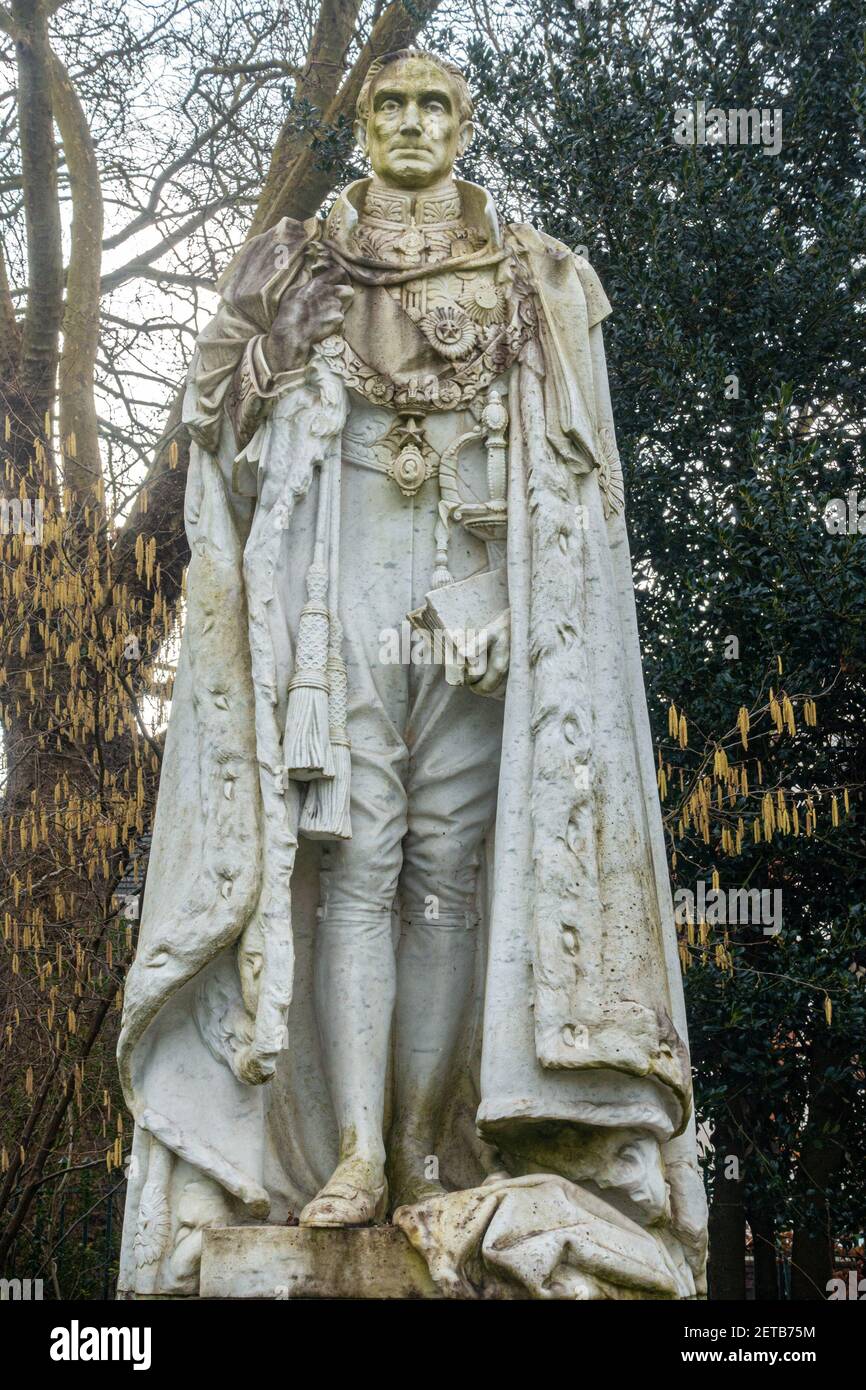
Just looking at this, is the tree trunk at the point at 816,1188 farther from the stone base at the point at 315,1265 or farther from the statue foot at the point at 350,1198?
the stone base at the point at 315,1265

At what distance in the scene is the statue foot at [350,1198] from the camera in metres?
4.94

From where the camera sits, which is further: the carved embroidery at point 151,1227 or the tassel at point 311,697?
the tassel at point 311,697

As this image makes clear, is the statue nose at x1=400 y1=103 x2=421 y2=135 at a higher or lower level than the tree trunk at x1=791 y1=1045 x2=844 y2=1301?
higher

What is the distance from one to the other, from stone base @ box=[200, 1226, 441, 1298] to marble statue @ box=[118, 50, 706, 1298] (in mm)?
35

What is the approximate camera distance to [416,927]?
560 centimetres

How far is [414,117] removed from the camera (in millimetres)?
6055

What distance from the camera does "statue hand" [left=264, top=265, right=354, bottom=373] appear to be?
5734mm

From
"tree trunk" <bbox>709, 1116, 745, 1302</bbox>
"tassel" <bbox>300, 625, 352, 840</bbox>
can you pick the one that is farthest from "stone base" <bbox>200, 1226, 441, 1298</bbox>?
"tree trunk" <bbox>709, 1116, 745, 1302</bbox>

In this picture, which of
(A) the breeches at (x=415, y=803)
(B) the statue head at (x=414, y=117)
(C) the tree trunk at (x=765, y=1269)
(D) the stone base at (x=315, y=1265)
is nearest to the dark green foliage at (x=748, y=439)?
(C) the tree trunk at (x=765, y=1269)

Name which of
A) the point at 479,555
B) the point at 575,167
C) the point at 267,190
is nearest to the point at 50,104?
the point at 267,190

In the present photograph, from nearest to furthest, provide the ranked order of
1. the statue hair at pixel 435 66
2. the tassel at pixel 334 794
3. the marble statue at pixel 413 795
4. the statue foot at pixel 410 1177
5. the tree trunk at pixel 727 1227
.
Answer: the marble statue at pixel 413 795
the statue foot at pixel 410 1177
the tassel at pixel 334 794
the statue hair at pixel 435 66
the tree trunk at pixel 727 1227

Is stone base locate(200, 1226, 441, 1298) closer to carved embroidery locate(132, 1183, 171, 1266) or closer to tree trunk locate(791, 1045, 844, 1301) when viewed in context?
carved embroidery locate(132, 1183, 171, 1266)

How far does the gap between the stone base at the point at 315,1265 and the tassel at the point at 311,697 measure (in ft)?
4.26

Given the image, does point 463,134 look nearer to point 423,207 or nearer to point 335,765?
point 423,207
